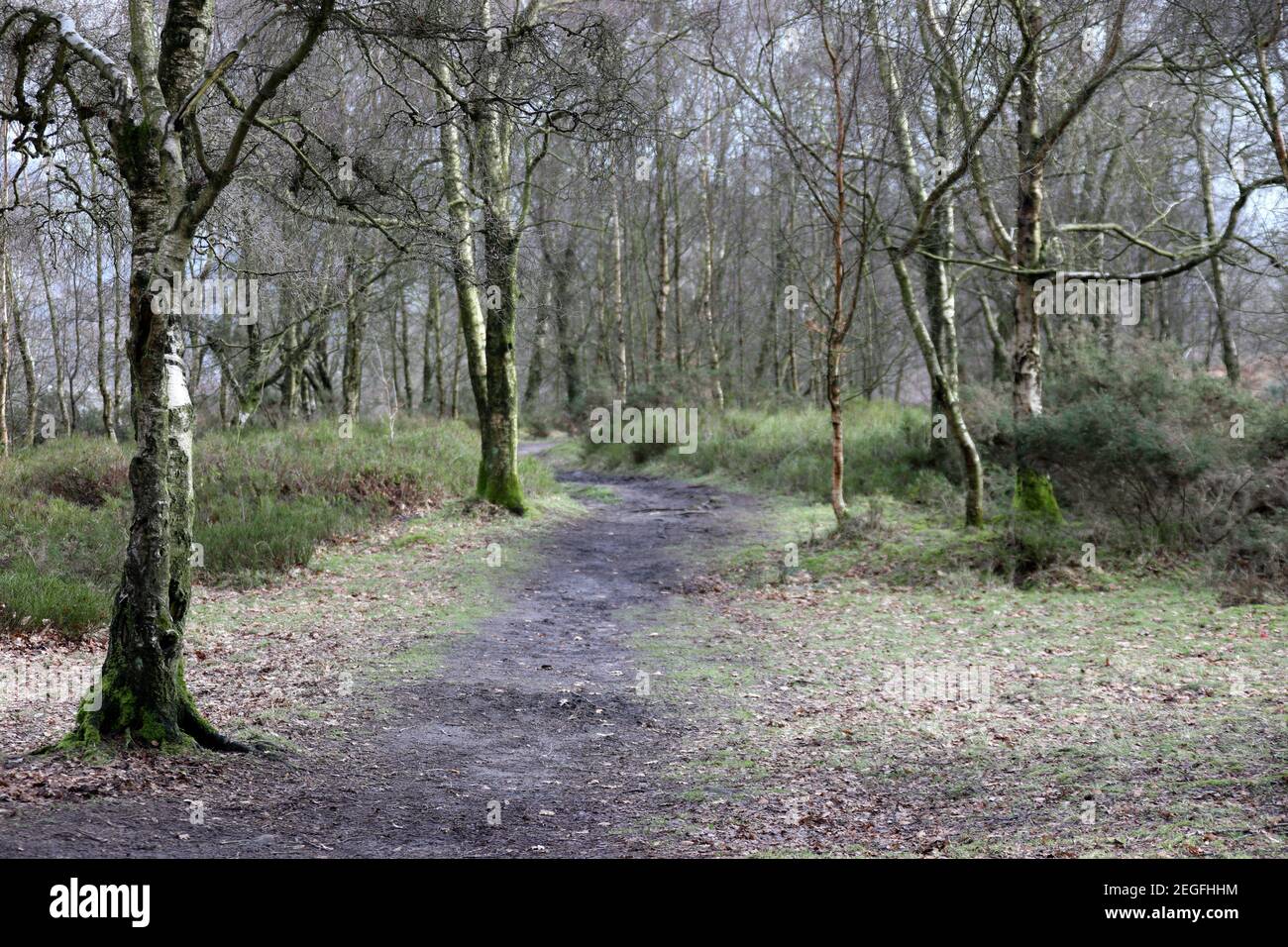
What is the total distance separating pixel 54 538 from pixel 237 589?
2598 millimetres

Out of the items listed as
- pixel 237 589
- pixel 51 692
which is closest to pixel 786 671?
pixel 51 692

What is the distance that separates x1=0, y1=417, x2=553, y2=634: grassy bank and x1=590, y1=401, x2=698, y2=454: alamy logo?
6.98 metres

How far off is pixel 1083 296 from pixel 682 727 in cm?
1285

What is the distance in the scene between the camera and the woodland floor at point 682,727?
5000mm

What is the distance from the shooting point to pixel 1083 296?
16.9m

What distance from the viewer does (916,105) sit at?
41.7 ft

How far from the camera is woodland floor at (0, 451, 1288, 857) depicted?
5.00 m

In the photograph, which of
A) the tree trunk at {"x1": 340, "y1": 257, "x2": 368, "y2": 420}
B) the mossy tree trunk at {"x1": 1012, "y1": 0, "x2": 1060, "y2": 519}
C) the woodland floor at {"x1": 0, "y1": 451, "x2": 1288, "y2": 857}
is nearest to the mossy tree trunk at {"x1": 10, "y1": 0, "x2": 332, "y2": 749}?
the woodland floor at {"x1": 0, "y1": 451, "x2": 1288, "y2": 857}
